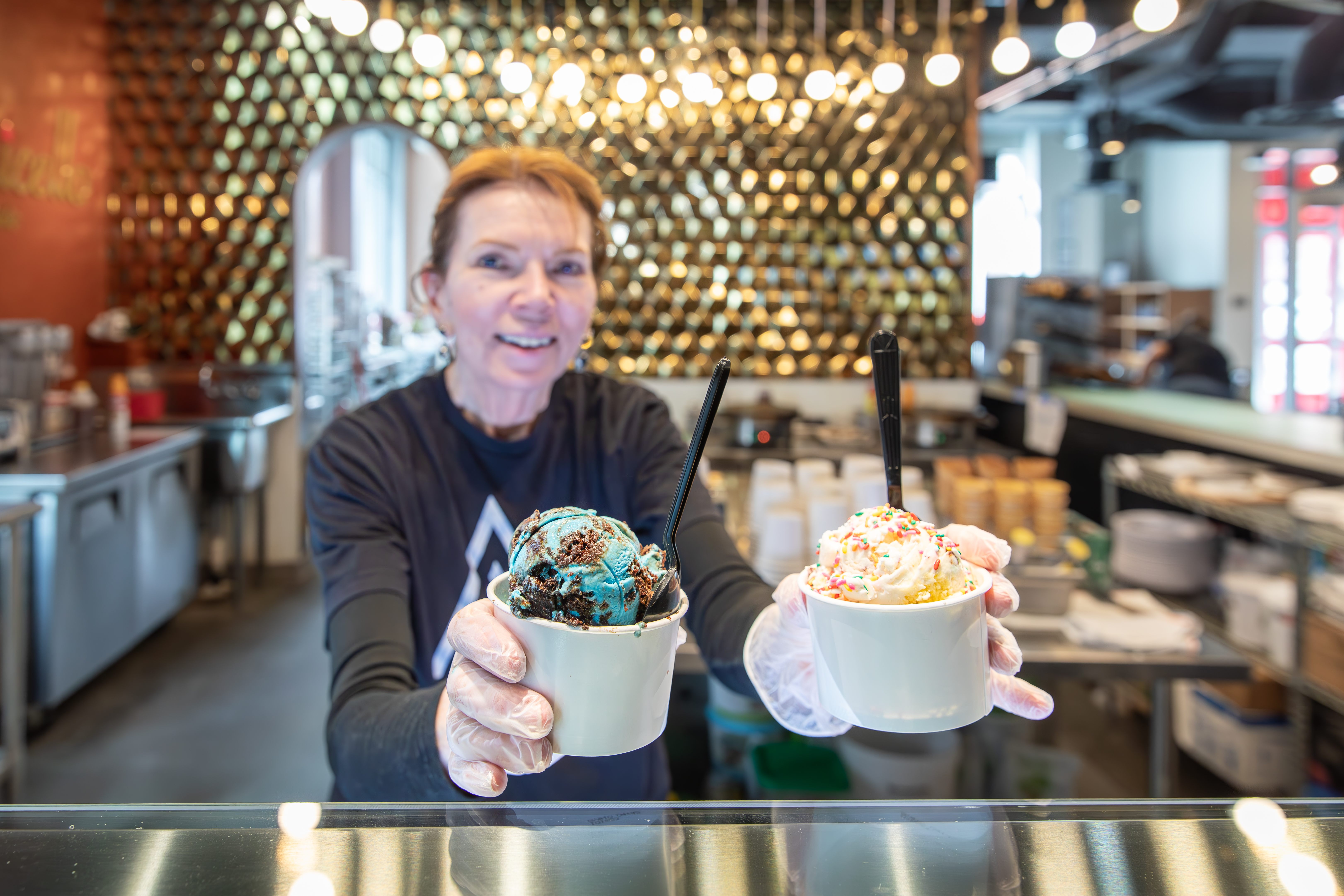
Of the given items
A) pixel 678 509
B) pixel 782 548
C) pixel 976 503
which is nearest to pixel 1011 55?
pixel 976 503

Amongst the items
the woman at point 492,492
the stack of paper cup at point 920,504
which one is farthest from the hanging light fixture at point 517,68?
the woman at point 492,492

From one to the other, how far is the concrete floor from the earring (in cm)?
172

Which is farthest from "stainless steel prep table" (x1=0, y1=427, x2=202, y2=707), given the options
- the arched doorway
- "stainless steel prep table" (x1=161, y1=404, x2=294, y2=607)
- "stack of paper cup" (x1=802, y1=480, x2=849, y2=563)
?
"stack of paper cup" (x1=802, y1=480, x2=849, y2=563)

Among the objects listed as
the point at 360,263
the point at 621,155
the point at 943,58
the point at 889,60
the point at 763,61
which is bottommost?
the point at 360,263

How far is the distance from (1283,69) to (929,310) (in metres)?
3.28

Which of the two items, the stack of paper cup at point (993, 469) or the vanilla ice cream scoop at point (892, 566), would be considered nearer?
the vanilla ice cream scoop at point (892, 566)

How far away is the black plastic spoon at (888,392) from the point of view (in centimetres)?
73

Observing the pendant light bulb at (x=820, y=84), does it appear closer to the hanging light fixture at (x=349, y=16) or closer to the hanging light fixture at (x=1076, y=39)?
the hanging light fixture at (x=1076, y=39)

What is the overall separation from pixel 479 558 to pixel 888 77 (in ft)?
13.7

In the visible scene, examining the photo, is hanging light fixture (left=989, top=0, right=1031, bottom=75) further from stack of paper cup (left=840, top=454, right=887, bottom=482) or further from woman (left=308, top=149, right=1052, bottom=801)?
woman (left=308, top=149, right=1052, bottom=801)

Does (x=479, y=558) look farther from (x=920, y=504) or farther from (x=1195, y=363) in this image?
(x=1195, y=363)

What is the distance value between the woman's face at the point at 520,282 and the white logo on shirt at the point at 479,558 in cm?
20

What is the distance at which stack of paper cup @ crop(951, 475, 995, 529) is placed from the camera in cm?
249

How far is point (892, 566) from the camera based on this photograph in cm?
74
